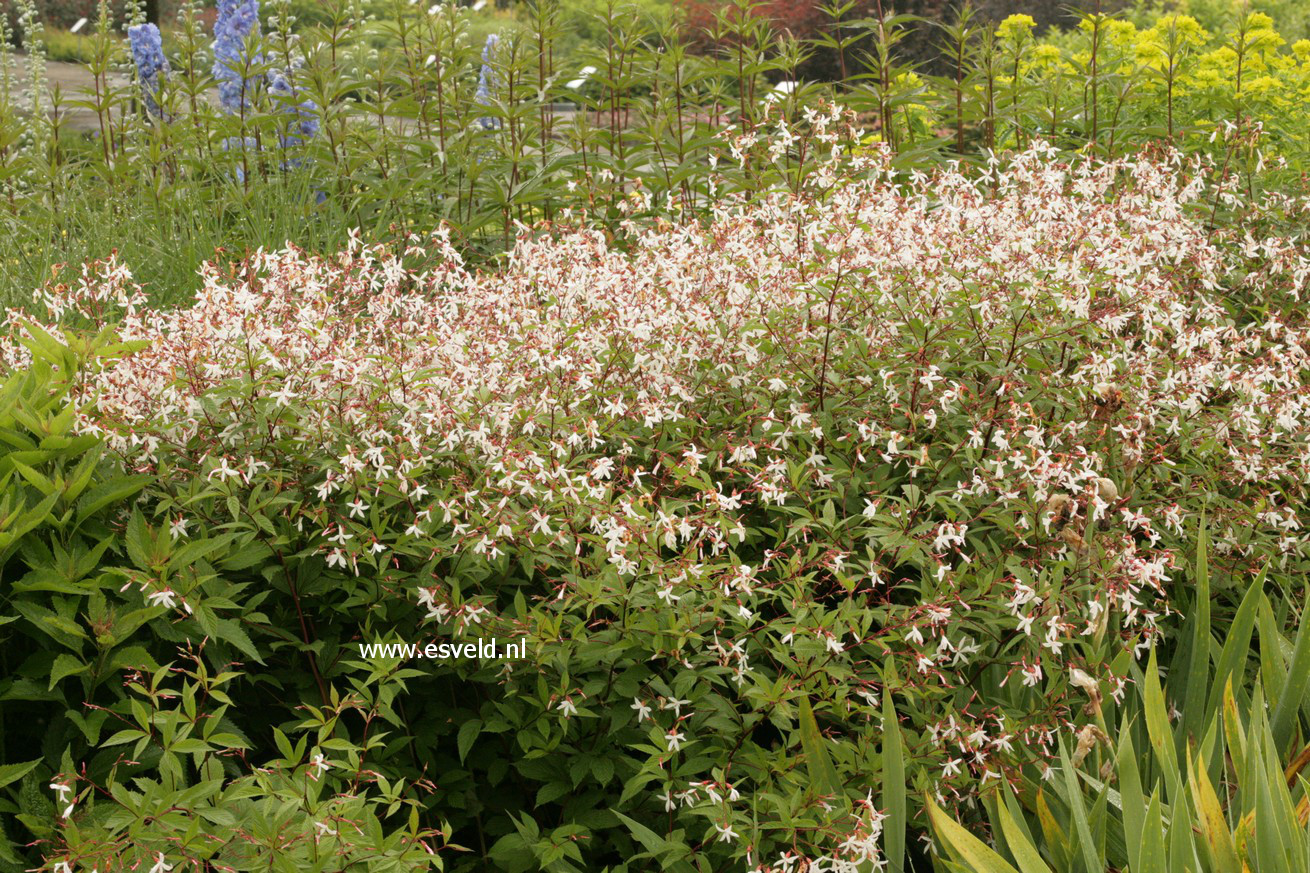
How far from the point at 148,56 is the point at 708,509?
556 centimetres

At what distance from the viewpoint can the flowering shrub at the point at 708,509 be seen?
239 cm

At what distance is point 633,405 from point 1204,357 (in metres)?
1.58

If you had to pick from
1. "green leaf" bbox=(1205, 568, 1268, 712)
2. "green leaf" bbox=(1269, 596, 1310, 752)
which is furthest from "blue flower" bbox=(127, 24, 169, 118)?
"green leaf" bbox=(1269, 596, 1310, 752)

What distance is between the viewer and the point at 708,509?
94.0 inches

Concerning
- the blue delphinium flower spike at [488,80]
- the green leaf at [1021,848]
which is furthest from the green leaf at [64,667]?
the blue delphinium flower spike at [488,80]

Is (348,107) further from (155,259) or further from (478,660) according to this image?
(478,660)

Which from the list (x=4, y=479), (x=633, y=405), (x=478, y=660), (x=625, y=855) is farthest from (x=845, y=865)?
(x=4, y=479)

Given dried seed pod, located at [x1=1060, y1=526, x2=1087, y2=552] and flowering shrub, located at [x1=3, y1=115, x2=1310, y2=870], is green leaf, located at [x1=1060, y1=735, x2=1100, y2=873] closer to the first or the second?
flowering shrub, located at [x1=3, y1=115, x2=1310, y2=870]

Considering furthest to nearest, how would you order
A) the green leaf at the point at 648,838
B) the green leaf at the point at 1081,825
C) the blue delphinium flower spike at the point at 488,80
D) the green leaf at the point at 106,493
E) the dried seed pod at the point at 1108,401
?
the blue delphinium flower spike at the point at 488,80 < the dried seed pod at the point at 1108,401 < the green leaf at the point at 106,493 < the green leaf at the point at 648,838 < the green leaf at the point at 1081,825

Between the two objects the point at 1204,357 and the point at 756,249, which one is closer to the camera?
the point at 1204,357

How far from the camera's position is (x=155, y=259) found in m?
5.09

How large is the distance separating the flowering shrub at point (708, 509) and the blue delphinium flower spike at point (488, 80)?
2580mm

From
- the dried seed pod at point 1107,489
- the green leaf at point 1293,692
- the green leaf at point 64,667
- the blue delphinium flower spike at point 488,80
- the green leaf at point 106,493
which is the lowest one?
the green leaf at point 1293,692

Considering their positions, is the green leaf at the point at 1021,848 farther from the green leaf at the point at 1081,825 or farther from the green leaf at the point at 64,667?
the green leaf at the point at 64,667
